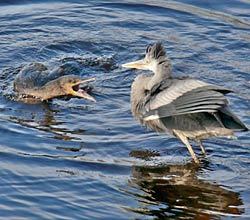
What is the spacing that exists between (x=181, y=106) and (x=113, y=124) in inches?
47.1

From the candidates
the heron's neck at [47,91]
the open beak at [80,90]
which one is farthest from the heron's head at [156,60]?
the heron's neck at [47,91]

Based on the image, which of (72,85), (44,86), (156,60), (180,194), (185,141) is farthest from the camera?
(44,86)

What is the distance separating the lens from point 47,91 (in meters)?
9.05

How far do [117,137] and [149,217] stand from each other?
5.64 feet

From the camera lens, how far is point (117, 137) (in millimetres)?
7867

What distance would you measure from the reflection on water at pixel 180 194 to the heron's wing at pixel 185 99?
0.50 meters

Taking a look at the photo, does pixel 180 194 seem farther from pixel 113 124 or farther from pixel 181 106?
pixel 113 124

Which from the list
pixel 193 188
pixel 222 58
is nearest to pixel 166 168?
pixel 193 188

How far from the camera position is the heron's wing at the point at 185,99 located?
697 centimetres

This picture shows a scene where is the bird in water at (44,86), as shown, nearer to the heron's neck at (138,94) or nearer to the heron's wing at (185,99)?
the heron's neck at (138,94)

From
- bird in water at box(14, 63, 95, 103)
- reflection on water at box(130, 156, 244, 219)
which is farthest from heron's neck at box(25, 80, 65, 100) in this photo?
reflection on water at box(130, 156, 244, 219)

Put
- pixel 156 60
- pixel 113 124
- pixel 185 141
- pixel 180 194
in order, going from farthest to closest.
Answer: pixel 113 124 → pixel 156 60 → pixel 185 141 → pixel 180 194

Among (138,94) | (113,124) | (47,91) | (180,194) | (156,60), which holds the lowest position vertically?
(180,194)

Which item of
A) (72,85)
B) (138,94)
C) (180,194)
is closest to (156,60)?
(138,94)
